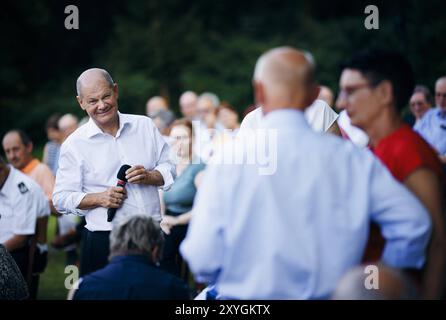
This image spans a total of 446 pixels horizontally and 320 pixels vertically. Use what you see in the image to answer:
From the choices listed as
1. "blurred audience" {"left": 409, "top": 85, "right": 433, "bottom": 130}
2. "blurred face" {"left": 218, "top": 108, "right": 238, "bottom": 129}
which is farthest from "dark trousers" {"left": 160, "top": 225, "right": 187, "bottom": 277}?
"blurred audience" {"left": 409, "top": 85, "right": 433, "bottom": 130}

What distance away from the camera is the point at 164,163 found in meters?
5.62

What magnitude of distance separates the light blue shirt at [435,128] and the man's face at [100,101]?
426 cm

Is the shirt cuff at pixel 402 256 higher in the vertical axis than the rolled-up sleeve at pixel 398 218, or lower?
lower

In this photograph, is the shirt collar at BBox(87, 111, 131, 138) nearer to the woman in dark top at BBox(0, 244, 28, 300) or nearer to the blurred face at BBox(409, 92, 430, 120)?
the woman in dark top at BBox(0, 244, 28, 300)

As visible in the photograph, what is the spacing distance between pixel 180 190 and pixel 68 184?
9.04 feet

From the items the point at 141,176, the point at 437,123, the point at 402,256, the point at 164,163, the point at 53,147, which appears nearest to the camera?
the point at 402,256

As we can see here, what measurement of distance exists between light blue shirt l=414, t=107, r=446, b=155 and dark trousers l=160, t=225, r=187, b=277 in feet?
8.68

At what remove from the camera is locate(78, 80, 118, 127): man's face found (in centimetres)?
533

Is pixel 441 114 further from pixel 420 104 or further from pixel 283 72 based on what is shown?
pixel 283 72

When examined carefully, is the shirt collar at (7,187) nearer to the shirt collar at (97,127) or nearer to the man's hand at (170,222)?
the man's hand at (170,222)

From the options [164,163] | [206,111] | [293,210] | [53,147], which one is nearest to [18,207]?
[164,163]

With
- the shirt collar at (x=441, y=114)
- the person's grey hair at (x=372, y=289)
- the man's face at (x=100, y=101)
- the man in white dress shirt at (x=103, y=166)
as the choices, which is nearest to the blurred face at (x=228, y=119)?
the shirt collar at (x=441, y=114)

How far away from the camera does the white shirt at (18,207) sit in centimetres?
717

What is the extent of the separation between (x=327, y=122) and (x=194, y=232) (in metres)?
2.12
